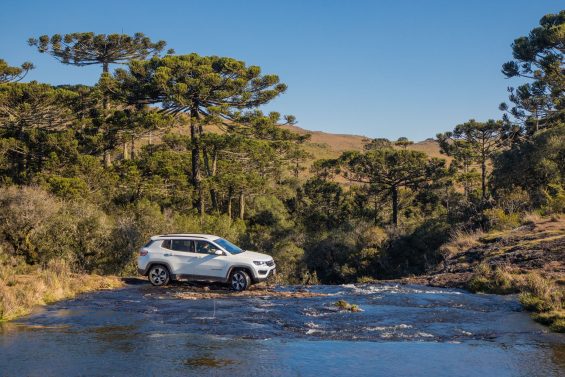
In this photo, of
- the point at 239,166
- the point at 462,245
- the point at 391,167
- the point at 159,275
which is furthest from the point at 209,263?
the point at 391,167

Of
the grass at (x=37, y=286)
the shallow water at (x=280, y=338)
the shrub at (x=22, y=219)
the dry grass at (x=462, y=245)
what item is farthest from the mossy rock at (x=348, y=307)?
the shrub at (x=22, y=219)

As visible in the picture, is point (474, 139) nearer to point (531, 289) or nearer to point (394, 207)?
point (394, 207)

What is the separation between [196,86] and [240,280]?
19.1 metres

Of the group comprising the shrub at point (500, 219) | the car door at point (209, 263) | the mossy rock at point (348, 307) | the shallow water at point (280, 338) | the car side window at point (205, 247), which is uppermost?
the shrub at point (500, 219)

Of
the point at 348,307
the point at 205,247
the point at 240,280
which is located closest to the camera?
the point at 348,307

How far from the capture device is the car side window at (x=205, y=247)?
1729 cm

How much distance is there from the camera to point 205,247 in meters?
17.4

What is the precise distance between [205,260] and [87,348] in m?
7.27

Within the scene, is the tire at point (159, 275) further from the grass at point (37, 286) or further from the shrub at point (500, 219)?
the shrub at point (500, 219)

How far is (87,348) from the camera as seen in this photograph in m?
9.95

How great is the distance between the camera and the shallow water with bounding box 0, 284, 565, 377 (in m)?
8.80

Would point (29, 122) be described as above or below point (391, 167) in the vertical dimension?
above

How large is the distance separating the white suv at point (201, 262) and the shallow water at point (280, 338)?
1.46m

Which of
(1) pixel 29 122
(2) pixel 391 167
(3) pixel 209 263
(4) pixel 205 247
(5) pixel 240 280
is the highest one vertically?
(1) pixel 29 122
